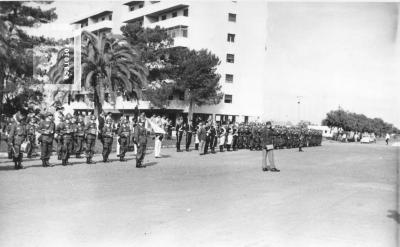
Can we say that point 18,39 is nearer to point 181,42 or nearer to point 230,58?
point 181,42

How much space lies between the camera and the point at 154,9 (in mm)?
50281

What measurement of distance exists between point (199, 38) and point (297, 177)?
3603cm

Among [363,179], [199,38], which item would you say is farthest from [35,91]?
[363,179]

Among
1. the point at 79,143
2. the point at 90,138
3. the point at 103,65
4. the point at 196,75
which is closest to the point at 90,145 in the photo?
the point at 90,138

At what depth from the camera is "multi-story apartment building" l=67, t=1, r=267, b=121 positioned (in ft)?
156

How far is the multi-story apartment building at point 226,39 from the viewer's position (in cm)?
4759

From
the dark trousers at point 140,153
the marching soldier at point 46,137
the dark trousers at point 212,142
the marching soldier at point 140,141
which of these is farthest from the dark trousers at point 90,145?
the dark trousers at point 212,142

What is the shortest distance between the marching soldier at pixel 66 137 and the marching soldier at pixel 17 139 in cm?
151

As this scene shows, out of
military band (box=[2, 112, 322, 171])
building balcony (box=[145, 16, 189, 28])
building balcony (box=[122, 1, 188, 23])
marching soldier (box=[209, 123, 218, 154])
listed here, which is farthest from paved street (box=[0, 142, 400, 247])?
building balcony (box=[122, 1, 188, 23])

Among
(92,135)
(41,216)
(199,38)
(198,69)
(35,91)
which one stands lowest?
(41,216)

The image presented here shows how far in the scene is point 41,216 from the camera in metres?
7.34

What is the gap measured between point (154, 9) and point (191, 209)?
44.8 m

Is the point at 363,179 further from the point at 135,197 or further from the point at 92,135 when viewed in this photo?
the point at 92,135

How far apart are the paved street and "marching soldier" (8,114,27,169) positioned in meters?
0.43
